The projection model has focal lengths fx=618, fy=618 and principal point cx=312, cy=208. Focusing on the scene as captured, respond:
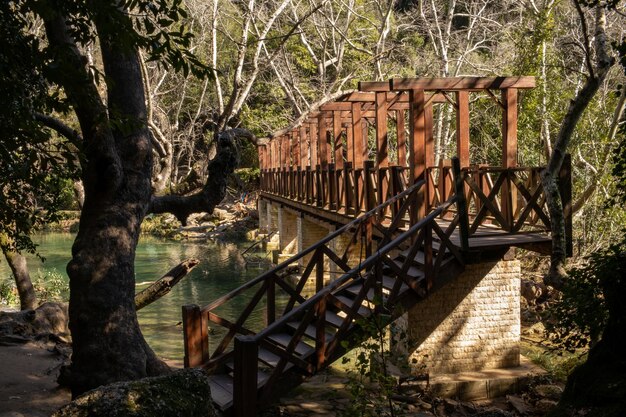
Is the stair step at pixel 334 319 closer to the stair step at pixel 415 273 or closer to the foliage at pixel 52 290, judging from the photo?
the stair step at pixel 415 273

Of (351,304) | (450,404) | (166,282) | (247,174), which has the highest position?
(247,174)

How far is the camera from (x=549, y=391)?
8.35 m

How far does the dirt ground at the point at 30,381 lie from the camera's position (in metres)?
6.90

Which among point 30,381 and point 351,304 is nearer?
point 351,304

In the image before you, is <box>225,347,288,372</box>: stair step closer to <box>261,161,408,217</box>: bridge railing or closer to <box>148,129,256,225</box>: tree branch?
<box>148,129,256,225</box>: tree branch

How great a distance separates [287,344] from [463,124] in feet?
16.4

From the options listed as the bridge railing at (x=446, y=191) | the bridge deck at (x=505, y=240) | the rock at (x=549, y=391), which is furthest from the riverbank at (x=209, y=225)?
the rock at (x=549, y=391)

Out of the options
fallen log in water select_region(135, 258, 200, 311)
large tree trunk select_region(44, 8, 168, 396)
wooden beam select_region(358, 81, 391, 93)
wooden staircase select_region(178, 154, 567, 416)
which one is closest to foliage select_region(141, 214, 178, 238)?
fallen log in water select_region(135, 258, 200, 311)

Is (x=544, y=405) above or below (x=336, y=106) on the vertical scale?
below

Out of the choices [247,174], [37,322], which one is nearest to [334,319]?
[37,322]

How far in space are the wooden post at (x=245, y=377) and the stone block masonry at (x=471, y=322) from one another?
3158 mm

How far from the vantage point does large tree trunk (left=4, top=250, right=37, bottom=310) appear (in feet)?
35.9

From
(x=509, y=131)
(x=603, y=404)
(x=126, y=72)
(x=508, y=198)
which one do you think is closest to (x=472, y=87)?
(x=509, y=131)

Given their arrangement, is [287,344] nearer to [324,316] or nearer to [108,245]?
[324,316]
